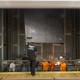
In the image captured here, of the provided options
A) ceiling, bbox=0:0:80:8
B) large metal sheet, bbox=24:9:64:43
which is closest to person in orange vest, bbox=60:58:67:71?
large metal sheet, bbox=24:9:64:43

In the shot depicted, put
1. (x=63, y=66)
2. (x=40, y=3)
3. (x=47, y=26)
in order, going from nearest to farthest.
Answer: (x=40, y=3)
(x=63, y=66)
(x=47, y=26)

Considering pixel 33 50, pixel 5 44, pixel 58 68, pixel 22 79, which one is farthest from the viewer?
pixel 5 44

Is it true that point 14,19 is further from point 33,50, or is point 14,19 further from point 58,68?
point 33,50

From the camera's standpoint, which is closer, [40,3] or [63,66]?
[40,3]

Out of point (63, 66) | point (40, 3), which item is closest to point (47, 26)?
point (63, 66)

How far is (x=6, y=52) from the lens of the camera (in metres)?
19.5

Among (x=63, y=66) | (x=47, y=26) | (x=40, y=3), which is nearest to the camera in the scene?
(x=40, y=3)

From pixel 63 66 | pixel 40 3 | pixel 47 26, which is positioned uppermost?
pixel 40 3

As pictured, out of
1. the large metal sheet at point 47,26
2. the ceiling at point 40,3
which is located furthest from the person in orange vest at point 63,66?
the ceiling at point 40,3

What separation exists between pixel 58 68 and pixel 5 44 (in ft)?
15.5

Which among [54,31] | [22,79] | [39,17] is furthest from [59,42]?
[22,79]

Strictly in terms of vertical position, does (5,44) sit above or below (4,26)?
below

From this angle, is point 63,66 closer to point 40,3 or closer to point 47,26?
point 47,26

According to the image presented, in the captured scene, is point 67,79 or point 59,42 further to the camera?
point 59,42
